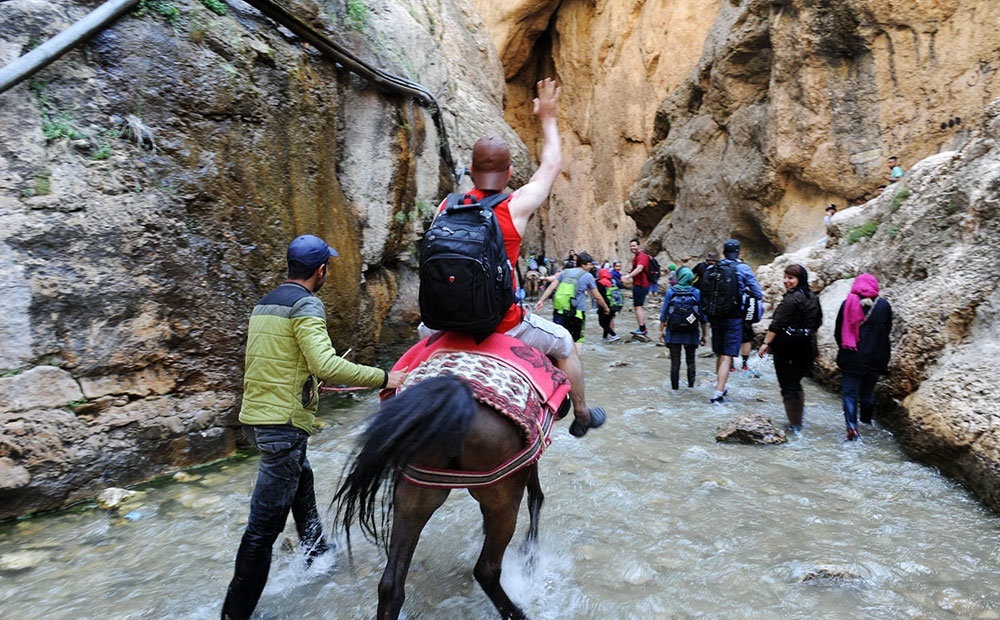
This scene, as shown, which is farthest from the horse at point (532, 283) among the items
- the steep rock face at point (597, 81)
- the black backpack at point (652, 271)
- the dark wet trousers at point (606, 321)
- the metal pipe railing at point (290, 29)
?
the metal pipe railing at point (290, 29)

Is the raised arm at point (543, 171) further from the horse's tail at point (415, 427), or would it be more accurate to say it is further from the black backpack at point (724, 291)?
the black backpack at point (724, 291)

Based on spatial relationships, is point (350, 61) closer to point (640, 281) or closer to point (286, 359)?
point (286, 359)

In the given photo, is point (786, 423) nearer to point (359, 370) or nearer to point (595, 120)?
point (359, 370)

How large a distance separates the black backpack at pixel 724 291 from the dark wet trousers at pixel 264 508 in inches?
232

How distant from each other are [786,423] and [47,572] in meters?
6.81

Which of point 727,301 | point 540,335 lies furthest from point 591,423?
point 727,301

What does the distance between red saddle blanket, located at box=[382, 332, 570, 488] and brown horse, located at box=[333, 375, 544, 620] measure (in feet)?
0.13

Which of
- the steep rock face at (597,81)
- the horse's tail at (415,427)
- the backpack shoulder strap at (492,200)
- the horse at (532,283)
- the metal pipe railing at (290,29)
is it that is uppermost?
the steep rock face at (597,81)

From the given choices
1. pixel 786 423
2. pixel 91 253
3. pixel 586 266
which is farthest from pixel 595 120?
pixel 91 253

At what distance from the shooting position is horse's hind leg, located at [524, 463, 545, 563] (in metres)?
3.80

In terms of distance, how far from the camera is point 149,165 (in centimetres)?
500

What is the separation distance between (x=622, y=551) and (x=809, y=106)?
1801cm

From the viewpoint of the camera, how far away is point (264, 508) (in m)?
3.04

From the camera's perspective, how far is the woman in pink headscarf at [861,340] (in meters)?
6.02
